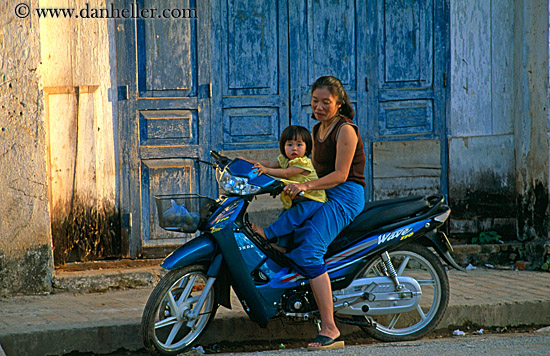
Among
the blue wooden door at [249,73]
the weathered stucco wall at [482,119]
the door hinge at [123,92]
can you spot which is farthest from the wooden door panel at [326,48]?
the door hinge at [123,92]

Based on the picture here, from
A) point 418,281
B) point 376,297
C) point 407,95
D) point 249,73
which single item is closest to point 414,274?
point 418,281

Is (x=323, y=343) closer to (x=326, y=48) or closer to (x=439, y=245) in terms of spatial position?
(x=439, y=245)

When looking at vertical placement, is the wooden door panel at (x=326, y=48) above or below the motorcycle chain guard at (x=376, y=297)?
above

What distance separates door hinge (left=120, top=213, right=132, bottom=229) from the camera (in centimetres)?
651

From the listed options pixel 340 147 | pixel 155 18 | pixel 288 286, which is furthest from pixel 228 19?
pixel 288 286

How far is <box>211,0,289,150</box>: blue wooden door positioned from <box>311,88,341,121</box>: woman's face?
85.5 inches

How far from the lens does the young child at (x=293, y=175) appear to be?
4.53 metres

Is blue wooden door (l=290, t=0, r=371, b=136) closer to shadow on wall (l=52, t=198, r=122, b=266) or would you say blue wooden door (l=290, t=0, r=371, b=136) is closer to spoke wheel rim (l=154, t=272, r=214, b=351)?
shadow on wall (l=52, t=198, r=122, b=266)

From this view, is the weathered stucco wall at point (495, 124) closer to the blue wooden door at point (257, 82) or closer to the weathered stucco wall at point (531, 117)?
the weathered stucco wall at point (531, 117)

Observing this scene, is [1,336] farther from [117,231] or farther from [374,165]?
[374,165]

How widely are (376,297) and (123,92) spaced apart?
3108 mm

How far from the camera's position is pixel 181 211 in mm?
4289

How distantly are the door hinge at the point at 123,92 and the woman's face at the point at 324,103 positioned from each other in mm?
2403

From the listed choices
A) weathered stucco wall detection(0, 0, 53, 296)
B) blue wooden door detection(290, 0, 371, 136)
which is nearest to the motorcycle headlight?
weathered stucco wall detection(0, 0, 53, 296)
